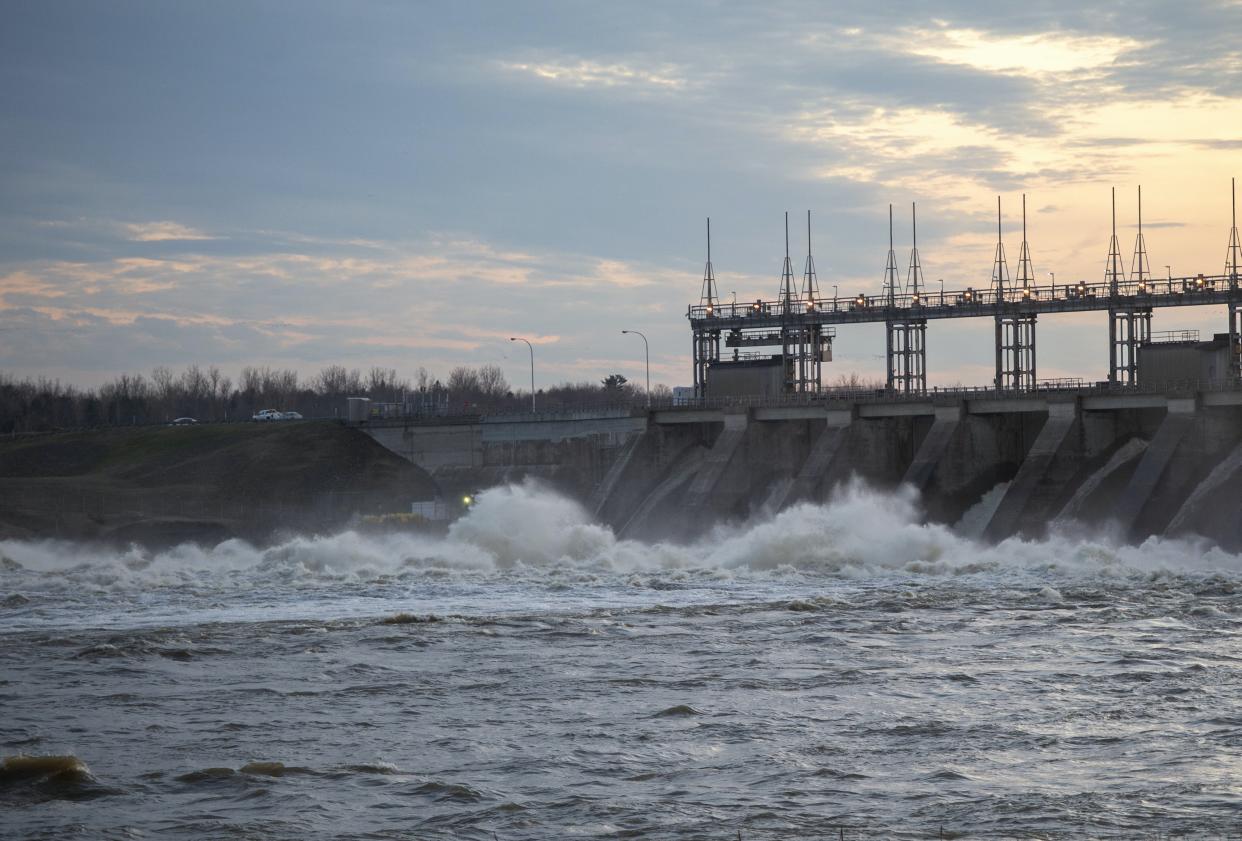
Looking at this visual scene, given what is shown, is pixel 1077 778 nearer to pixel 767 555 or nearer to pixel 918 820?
pixel 918 820

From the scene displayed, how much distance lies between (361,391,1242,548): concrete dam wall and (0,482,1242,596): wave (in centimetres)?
173

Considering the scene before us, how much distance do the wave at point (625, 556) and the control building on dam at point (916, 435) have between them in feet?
7.46

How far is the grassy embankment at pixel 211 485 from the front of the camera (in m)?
78.1

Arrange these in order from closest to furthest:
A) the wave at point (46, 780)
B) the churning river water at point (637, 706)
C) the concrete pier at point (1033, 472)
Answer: the churning river water at point (637, 706)
the wave at point (46, 780)
the concrete pier at point (1033, 472)

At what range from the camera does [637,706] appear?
79.0 ft

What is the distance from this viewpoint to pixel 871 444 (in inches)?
2648

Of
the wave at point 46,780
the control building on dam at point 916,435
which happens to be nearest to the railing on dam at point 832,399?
the control building on dam at point 916,435

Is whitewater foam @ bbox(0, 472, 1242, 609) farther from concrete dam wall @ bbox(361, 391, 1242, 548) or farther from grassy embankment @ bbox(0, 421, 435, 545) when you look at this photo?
grassy embankment @ bbox(0, 421, 435, 545)

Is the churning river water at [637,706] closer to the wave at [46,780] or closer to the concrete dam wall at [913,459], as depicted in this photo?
the wave at [46,780]

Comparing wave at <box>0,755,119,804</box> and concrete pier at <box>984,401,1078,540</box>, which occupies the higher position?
concrete pier at <box>984,401,1078,540</box>

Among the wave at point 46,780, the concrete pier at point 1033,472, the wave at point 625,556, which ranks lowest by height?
the wave at point 625,556

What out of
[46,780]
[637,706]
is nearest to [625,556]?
[637,706]

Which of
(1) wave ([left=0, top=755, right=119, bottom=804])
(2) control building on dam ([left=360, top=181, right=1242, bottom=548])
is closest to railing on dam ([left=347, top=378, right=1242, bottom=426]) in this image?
(2) control building on dam ([left=360, top=181, right=1242, bottom=548])

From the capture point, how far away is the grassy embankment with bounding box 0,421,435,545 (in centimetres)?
7812
